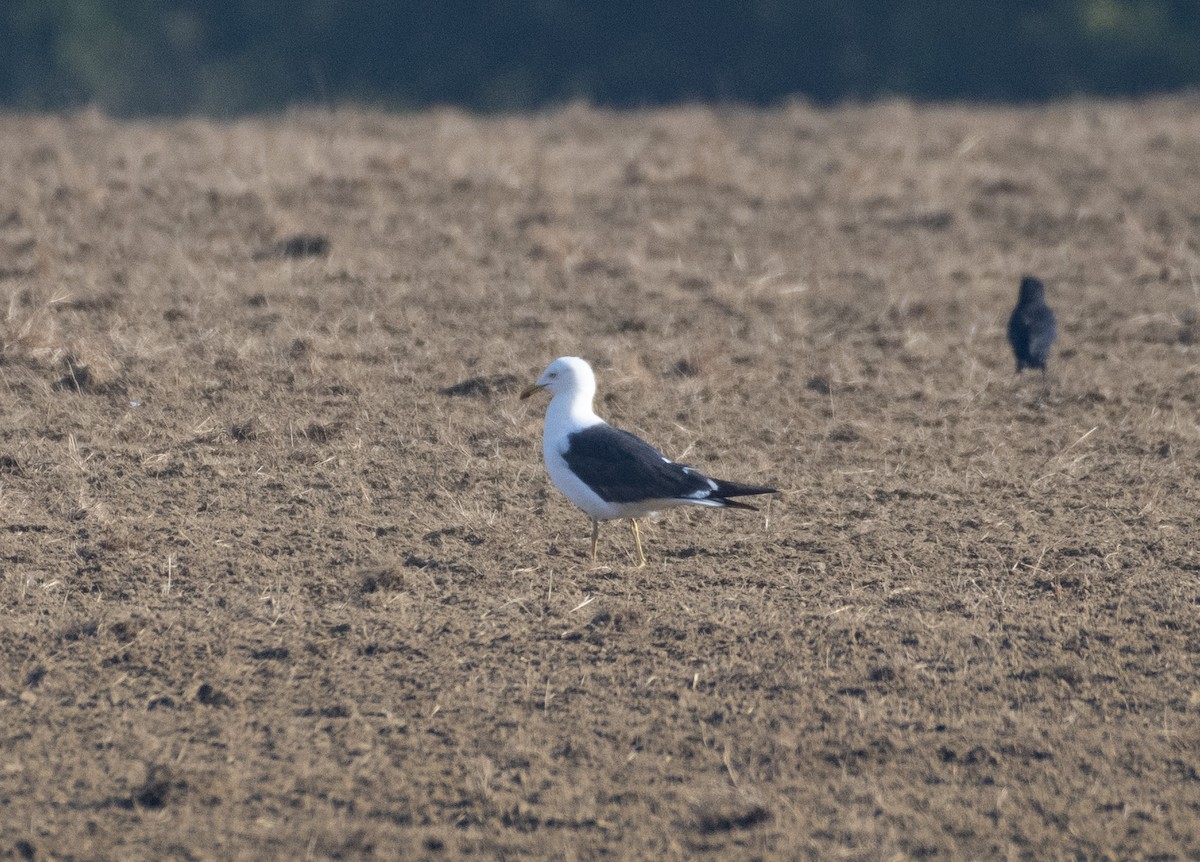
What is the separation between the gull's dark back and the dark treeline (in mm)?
21387

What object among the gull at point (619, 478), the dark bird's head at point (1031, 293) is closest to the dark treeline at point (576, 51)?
the dark bird's head at point (1031, 293)

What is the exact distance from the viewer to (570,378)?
8086 millimetres

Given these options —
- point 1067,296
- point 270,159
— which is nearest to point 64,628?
point 1067,296

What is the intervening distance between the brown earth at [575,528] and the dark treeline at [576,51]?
17.5m

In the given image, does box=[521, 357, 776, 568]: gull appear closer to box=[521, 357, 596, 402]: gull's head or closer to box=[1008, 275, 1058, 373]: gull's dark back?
box=[521, 357, 596, 402]: gull's head

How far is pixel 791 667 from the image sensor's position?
652 centimetres

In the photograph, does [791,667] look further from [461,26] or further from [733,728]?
[461,26]

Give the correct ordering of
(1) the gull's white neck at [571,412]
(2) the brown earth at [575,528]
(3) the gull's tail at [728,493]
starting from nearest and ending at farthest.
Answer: (2) the brown earth at [575,528], (3) the gull's tail at [728,493], (1) the gull's white neck at [571,412]

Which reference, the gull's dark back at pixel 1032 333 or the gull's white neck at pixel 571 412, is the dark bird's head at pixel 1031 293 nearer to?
the gull's dark back at pixel 1032 333

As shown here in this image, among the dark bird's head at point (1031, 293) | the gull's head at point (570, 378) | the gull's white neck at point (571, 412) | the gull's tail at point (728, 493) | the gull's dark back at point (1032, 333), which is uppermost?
the dark bird's head at point (1031, 293)

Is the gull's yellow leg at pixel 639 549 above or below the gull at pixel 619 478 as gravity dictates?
below

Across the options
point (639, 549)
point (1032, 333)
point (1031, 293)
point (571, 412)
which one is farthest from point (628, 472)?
point (1031, 293)

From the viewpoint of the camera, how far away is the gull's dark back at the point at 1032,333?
10.4 meters

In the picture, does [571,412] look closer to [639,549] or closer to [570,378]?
[570,378]
